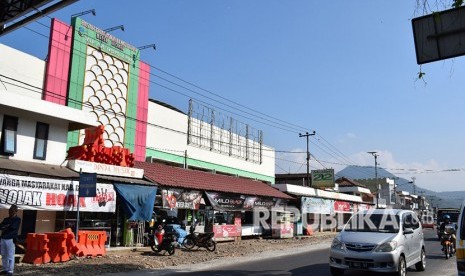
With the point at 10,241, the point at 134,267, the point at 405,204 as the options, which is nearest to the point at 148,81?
the point at 134,267

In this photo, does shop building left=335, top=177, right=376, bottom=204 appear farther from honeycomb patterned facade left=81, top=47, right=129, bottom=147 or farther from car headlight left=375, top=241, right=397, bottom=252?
car headlight left=375, top=241, right=397, bottom=252

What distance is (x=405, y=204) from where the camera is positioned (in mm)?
111000

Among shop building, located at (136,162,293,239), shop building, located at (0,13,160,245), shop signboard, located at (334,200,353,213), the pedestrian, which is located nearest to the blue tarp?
shop building, located at (0,13,160,245)

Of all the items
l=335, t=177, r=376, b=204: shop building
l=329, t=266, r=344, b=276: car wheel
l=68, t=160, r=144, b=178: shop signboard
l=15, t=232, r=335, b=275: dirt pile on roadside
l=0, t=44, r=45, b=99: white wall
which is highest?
l=0, t=44, r=45, b=99: white wall

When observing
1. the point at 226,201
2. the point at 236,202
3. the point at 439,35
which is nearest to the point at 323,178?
the point at 236,202

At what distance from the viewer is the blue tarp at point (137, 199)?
64.4 ft

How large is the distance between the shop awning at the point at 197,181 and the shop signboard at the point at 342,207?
43.8 feet

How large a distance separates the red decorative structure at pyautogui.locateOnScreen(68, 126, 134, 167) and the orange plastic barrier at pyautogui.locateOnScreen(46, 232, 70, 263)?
542 cm

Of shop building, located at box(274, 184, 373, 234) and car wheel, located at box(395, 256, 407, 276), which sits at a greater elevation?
shop building, located at box(274, 184, 373, 234)

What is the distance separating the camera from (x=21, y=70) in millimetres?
22688

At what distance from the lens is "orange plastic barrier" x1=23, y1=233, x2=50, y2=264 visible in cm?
1417

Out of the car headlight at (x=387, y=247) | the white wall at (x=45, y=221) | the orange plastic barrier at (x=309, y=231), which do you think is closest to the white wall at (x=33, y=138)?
the white wall at (x=45, y=221)

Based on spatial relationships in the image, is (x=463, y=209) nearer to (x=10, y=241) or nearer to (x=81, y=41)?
(x=10, y=241)

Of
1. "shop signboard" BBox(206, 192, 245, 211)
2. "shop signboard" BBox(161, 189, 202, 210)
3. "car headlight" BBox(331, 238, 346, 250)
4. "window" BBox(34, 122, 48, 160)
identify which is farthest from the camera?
"shop signboard" BBox(206, 192, 245, 211)
